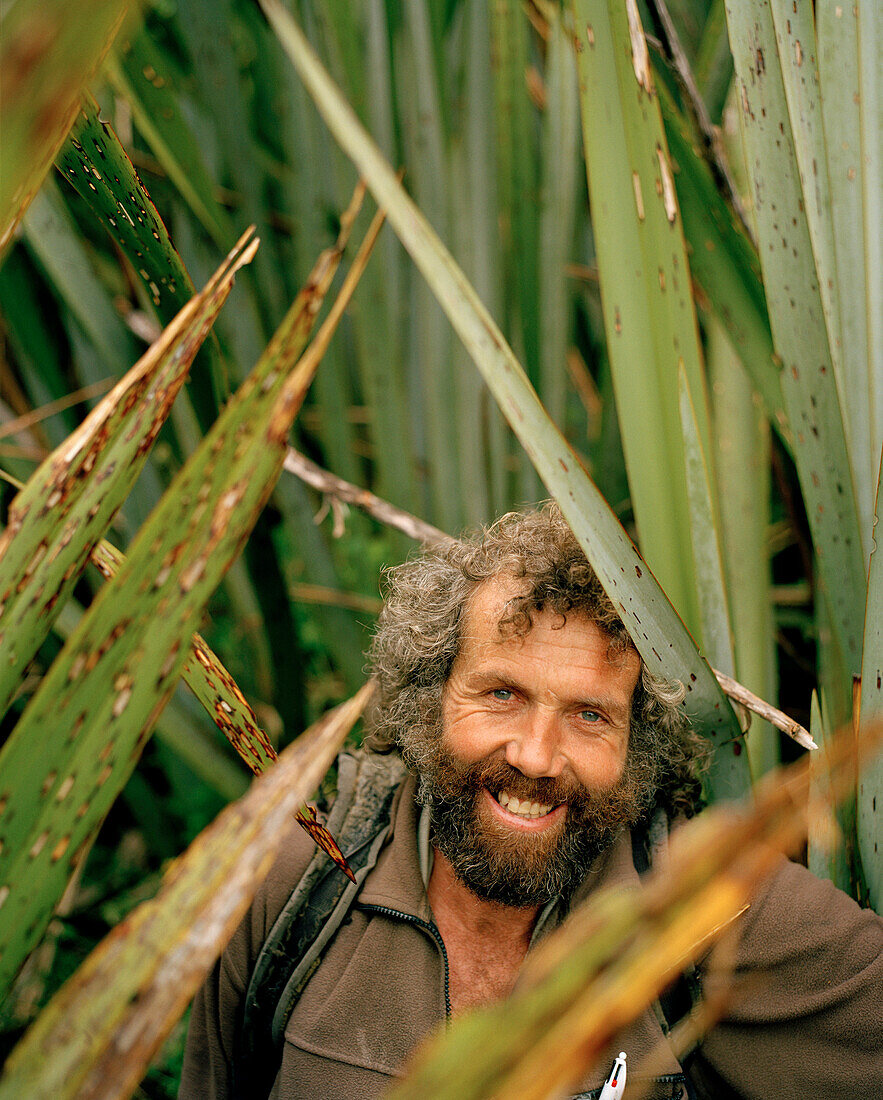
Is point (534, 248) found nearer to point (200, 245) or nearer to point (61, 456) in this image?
point (200, 245)

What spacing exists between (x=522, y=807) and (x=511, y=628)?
0.22m

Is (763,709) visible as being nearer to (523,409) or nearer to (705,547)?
(705,547)

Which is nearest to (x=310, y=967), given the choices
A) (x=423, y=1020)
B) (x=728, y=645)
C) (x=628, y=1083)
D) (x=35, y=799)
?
(x=423, y=1020)

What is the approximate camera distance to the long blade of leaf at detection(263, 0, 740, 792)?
65cm

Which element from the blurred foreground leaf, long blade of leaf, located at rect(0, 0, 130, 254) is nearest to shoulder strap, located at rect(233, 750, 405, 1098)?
the blurred foreground leaf

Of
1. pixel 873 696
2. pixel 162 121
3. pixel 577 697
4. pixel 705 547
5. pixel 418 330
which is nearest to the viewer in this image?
pixel 873 696

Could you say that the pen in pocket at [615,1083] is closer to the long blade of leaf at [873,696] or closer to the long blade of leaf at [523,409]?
the long blade of leaf at [873,696]

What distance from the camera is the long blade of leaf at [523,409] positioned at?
65 centimetres

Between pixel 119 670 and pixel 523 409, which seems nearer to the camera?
pixel 119 670

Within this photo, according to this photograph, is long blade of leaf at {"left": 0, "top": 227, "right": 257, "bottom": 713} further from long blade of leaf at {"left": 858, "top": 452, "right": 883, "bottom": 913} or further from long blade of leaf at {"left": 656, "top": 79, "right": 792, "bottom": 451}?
long blade of leaf at {"left": 656, "top": 79, "right": 792, "bottom": 451}

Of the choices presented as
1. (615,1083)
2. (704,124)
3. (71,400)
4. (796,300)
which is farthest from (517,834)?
(71,400)

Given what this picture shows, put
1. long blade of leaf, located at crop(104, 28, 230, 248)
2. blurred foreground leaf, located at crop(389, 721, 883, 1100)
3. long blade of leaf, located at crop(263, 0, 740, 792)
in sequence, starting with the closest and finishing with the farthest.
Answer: blurred foreground leaf, located at crop(389, 721, 883, 1100) < long blade of leaf, located at crop(263, 0, 740, 792) < long blade of leaf, located at crop(104, 28, 230, 248)

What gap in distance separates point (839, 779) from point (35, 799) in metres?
0.30

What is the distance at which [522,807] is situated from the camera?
0.97 m
